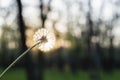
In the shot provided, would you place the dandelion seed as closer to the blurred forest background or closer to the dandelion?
the dandelion

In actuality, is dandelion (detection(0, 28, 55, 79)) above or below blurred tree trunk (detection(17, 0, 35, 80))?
above

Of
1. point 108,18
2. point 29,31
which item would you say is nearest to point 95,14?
point 29,31

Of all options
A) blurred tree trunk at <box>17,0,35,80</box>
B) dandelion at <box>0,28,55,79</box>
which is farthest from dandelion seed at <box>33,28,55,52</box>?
blurred tree trunk at <box>17,0,35,80</box>

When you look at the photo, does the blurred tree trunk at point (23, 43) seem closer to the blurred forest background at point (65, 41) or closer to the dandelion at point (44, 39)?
the blurred forest background at point (65, 41)

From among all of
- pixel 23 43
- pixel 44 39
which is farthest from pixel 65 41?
pixel 44 39

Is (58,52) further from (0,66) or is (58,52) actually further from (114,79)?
(114,79)

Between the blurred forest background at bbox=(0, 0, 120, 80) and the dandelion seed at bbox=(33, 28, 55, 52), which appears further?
the blurred forest background at bbox=(0, 0, 120, 80)
